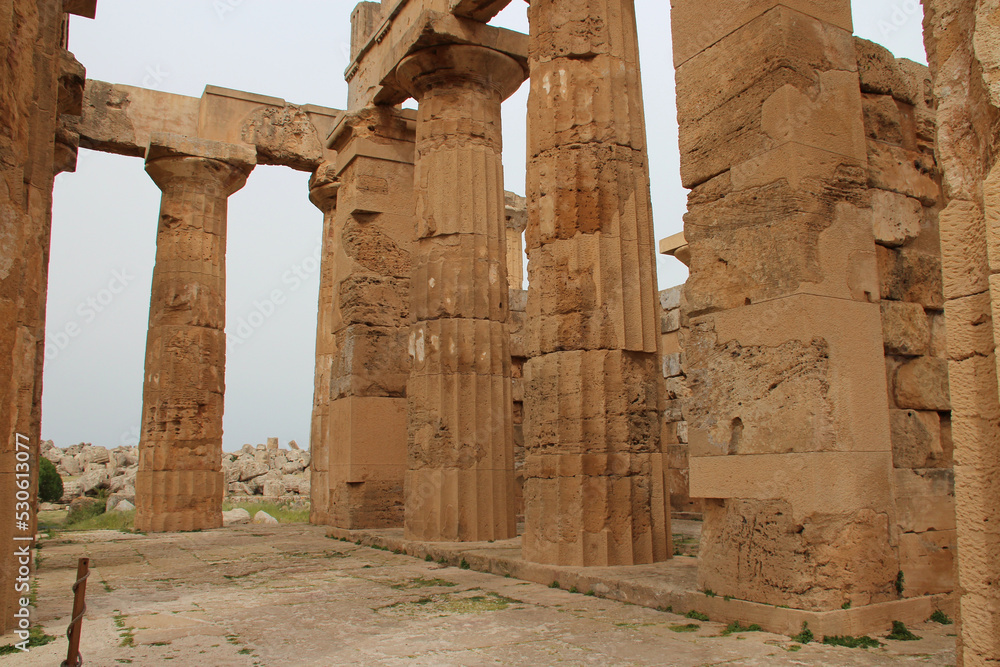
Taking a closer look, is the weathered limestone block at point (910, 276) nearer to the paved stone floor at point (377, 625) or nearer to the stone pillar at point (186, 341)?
the paved stone floor at point (377, 625)

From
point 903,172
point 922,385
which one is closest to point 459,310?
point 903,172

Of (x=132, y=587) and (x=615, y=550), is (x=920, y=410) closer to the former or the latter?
(x=615, y=550)

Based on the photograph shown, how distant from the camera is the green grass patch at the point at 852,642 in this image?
3854mm

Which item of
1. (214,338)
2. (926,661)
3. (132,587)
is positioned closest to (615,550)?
(926,661)

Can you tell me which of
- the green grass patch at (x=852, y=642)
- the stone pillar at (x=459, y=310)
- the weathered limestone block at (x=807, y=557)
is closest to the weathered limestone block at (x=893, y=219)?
the weathered limestone block at (x=807, y=557)

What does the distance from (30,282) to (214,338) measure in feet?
29.6

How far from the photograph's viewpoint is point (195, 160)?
45.2 ft

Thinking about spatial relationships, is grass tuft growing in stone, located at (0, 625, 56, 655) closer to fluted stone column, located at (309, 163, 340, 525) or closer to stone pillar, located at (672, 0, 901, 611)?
stone pillar, located at (672, 0, 901, 611)

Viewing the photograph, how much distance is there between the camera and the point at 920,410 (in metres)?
4.66

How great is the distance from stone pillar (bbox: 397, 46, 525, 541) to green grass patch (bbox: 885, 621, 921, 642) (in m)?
4.95

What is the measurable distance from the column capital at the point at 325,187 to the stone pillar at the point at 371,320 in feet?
9.09

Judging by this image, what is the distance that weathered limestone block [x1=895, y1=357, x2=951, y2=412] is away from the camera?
4.61 metres

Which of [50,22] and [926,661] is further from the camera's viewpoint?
[50,22]

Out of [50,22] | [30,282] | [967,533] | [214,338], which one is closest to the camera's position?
[967,533]
